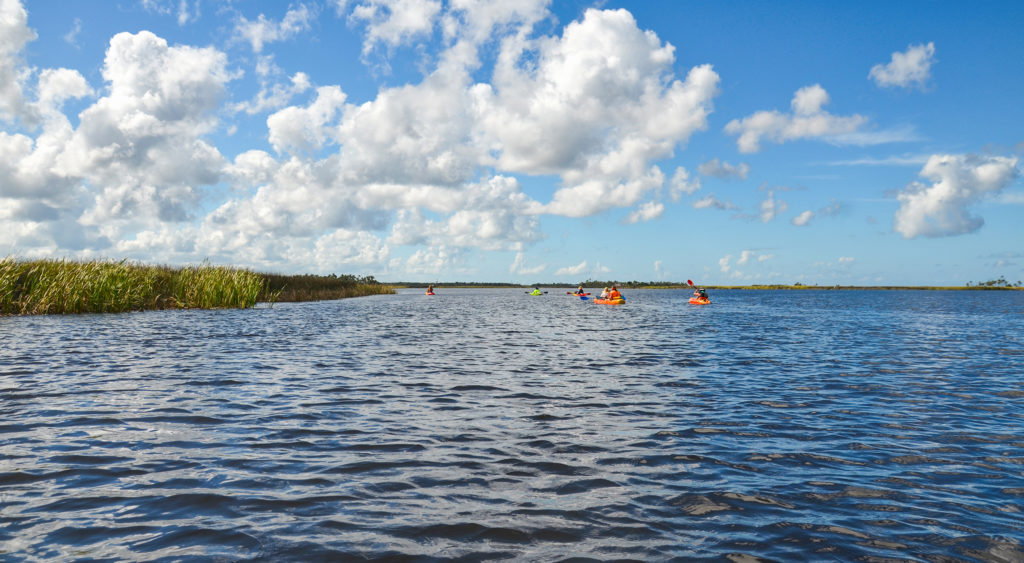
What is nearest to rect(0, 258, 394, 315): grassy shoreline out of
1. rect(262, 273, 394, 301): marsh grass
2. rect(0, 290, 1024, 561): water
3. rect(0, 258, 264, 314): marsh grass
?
rect(0, 258, 264, 314): marsh grass

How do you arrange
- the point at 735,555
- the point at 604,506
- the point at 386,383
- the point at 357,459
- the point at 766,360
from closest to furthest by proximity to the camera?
the point at 735,555 < the point at 604,506 < the point at 357,459 < the point at 386,383 < the point at 766,360

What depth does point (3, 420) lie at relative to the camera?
10.6 m

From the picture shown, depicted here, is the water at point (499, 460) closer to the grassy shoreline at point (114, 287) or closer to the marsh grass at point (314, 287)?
the grassy shoreline at point (114, 287)

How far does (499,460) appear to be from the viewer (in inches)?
338

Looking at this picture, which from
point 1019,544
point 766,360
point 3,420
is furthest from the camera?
point 766,360

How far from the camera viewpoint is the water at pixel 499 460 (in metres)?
5.78

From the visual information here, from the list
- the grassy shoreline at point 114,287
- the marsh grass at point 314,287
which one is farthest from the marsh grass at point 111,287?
the marsh grass at point 314,287

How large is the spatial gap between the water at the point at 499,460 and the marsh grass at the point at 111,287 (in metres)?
19.9

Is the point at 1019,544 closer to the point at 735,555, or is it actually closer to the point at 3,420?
the point at 735,555

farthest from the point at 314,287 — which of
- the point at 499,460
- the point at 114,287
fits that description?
the point at 499,460

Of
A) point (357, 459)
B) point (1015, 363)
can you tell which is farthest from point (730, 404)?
point (1015, 363)

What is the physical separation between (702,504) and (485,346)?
18.9 meters

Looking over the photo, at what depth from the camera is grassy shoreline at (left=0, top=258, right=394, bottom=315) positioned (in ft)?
116

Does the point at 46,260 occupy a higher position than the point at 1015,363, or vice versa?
the point at 46,260
